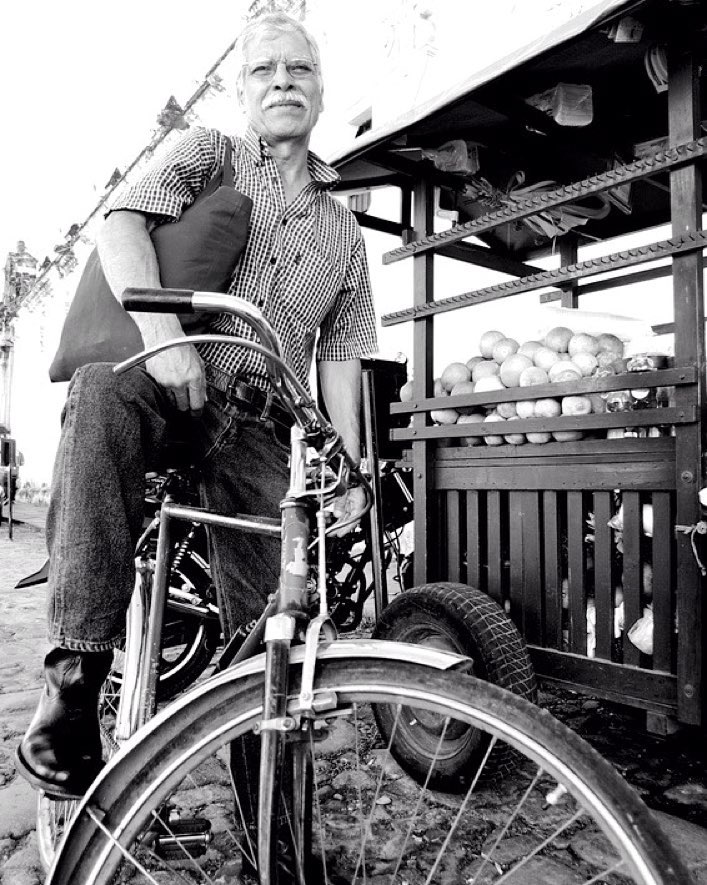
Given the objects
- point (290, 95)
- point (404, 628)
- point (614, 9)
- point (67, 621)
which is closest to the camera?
point (67, 621)

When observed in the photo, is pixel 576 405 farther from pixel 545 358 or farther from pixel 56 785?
pixel 56 785

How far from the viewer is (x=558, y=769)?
3.19 ft

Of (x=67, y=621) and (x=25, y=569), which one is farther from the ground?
(x=67, y=621)

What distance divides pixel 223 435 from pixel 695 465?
154 cm

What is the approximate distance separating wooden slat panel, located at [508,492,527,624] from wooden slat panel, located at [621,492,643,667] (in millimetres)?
443

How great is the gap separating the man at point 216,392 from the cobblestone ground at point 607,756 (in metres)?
0.89

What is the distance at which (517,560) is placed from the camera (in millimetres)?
2895

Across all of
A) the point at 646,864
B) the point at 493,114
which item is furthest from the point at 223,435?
the point at 493,114

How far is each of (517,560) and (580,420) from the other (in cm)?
66

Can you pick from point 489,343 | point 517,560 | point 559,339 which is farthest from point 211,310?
A: point 489,343

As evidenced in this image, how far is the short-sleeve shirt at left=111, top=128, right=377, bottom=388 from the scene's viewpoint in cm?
180

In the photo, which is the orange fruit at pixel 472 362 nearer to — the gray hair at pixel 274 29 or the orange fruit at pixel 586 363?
the orange fruit at pixel 586 363

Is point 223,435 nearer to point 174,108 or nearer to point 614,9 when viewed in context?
point 614,9

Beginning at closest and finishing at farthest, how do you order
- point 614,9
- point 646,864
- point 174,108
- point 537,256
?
point 646,864 → point 614,9 → point 537,256 → point 174,108
